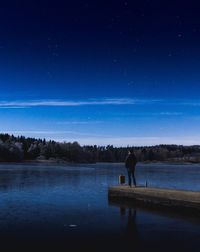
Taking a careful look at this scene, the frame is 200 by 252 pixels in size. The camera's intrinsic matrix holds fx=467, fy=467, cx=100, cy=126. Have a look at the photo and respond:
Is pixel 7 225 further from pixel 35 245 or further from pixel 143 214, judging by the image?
pixel 143 214

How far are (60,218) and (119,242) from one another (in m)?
7.04

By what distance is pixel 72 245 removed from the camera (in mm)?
20188

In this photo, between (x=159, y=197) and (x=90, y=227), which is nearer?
(x=90, y=227)

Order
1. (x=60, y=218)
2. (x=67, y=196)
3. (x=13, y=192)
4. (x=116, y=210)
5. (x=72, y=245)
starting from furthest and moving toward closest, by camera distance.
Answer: (x=13, y=192), (x=67, y=196), (x=116, y=210), (x=60, y=218), (x=72, y=245)

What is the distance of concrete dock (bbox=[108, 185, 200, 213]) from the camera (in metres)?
31.7

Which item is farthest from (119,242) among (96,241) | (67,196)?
(67,196)

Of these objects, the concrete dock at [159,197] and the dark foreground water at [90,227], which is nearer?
the dark foreground water at [90,227]

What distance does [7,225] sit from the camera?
80.8 ft

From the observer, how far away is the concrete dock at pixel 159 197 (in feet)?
104

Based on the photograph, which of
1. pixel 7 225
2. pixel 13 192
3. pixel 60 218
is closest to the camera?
pixel 7 225

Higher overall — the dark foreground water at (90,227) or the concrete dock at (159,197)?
the concrete dock at (159,197)

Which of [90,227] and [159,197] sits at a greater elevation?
[159,197]

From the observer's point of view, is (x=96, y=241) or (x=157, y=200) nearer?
(x=96, y=241)

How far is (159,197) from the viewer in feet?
114
